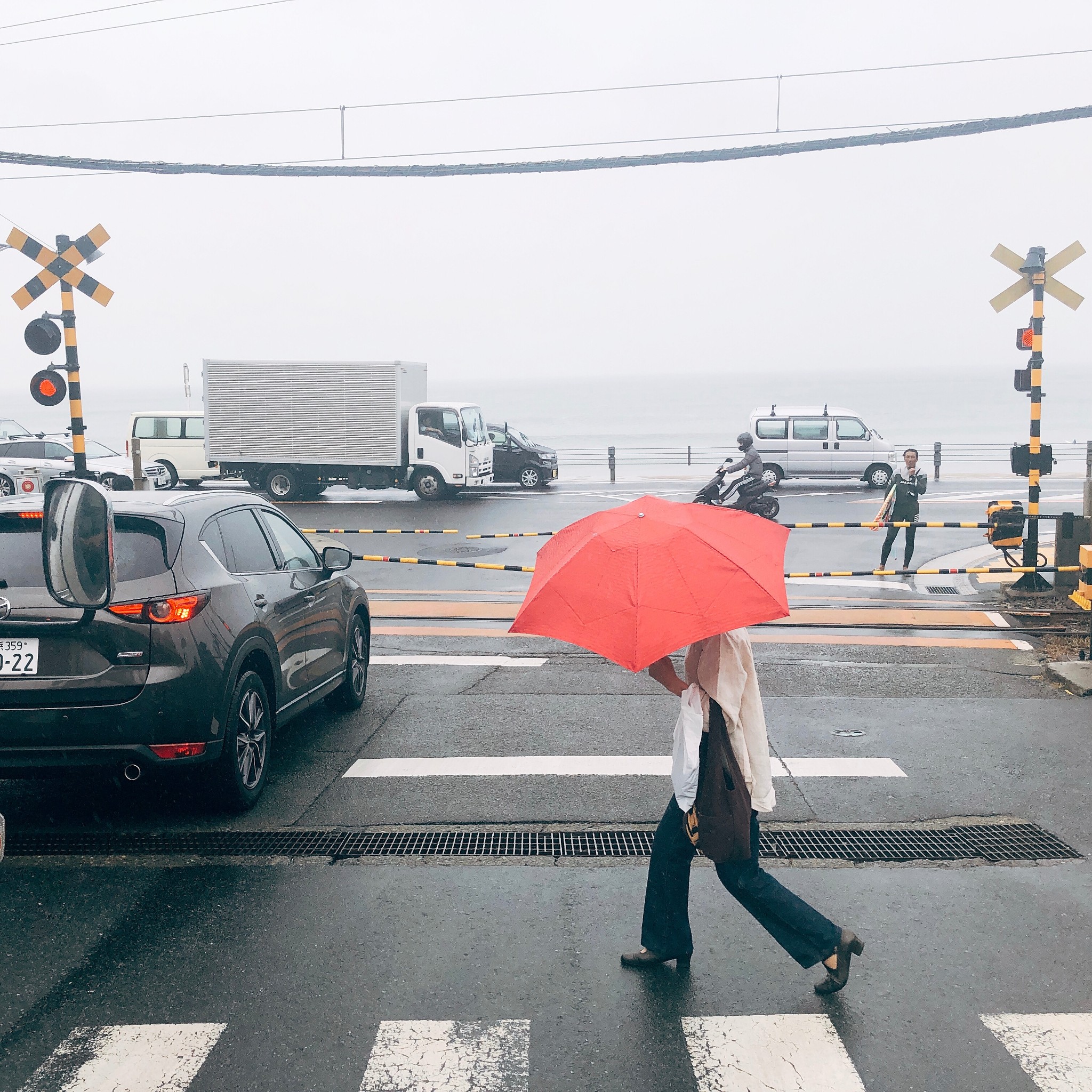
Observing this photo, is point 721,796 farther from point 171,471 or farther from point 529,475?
point 171,471

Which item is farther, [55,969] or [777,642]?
[777,642]

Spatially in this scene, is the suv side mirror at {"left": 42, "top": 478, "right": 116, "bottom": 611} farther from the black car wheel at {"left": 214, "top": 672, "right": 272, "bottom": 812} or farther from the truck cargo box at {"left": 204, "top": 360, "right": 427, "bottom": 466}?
the truck cargo box at {"left": 204, "top": 360, "right": 427, "bottom": 466}

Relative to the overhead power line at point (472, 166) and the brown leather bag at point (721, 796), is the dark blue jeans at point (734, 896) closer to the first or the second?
the brown leather bag at point (721, 796)

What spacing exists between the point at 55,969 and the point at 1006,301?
1184 centimetres

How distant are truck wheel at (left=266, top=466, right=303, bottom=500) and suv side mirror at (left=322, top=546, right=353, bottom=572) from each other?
796 inches

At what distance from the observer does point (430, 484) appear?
26703 millimetres

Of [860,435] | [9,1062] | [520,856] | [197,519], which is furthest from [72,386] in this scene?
[860,435]

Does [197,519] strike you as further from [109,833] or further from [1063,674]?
[1063,674]

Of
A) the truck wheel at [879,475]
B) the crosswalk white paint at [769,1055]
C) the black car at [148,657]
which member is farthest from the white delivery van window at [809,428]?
the crosswalk white paint at [769,1055]

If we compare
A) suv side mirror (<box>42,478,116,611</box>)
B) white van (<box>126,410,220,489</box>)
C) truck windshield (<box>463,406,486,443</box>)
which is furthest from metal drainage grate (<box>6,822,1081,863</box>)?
white van (<box>126,410,220,489</box>)

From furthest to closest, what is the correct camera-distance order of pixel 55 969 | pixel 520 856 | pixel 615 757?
pixel 615 757 < pixel 520 856 < pixel 55 969

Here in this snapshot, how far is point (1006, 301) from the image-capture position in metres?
12.6

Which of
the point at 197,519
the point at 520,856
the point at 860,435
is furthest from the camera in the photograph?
the point at 860,435

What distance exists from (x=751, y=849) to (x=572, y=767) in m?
2.87
